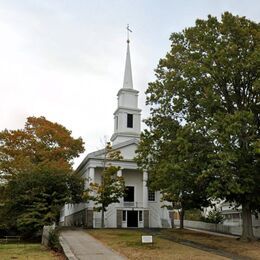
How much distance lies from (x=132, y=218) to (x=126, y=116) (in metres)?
11.9

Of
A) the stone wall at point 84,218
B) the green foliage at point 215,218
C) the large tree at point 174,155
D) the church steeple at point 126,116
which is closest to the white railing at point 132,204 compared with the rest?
the stone wall at point 84,218

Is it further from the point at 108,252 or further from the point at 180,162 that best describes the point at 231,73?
the point at 108,252

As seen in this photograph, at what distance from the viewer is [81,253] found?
17859 mm

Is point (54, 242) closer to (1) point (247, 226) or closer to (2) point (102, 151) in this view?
(1) point (247, 226)

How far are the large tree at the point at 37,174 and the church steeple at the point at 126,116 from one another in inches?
187

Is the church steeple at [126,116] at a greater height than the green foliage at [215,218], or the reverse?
the church steeple at [126,116]

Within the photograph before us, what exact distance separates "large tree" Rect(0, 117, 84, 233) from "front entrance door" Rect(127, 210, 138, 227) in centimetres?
676

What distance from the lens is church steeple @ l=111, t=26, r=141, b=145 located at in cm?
4547

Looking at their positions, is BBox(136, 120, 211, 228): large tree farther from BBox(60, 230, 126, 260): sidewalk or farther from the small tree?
the small tree

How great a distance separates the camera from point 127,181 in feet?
140

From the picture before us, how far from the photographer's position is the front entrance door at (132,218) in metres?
40.8

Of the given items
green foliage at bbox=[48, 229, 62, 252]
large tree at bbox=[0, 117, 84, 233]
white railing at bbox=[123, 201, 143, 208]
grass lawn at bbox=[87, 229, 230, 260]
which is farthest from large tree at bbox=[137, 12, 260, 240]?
white railing at bbox=[123, 201, 143, 208]

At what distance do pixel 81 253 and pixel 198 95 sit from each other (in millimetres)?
12003

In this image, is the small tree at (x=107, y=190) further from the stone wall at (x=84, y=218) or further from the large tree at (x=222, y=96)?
the large tree at (x=222, y=96)
